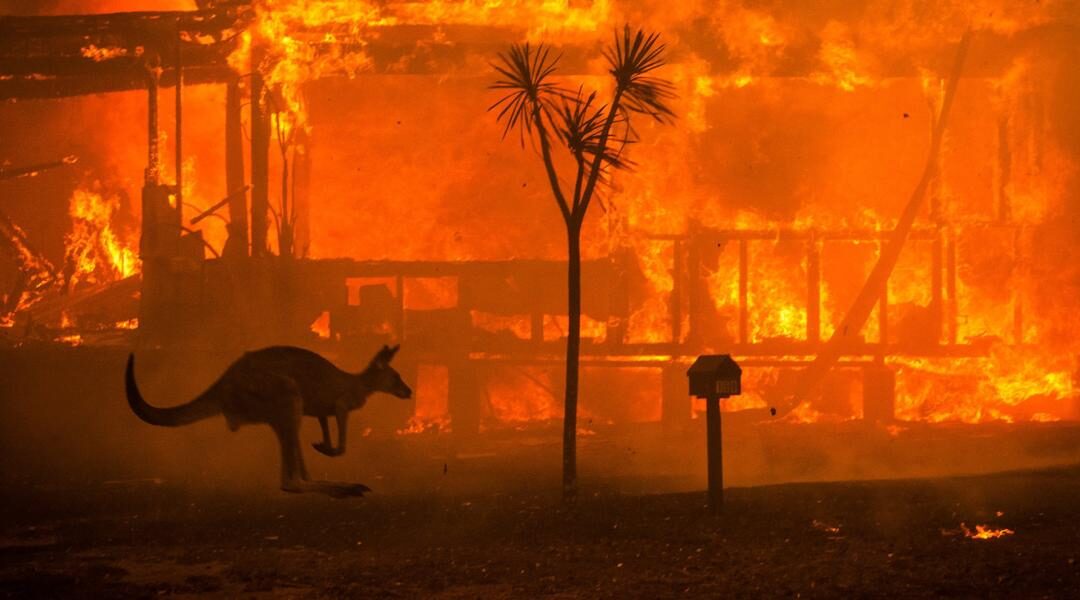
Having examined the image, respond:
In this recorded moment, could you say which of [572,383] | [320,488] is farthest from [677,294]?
[320,488]

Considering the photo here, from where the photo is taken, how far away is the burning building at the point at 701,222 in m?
17.9

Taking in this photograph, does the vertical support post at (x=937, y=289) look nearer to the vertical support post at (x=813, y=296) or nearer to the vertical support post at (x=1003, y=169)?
the vertical support post at (x=1003, y=169)

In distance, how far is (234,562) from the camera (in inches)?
339

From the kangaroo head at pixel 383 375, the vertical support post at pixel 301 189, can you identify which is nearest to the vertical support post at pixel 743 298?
the vertical support post at pixel 301 189

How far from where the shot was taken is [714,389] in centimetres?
950

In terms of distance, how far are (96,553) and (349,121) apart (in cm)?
1487

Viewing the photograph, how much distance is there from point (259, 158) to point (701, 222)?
23.9ft

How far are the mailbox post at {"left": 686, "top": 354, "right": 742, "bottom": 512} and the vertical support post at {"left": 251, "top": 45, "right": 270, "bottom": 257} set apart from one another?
34.1 ft

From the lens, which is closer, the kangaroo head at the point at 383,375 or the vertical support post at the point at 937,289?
the kangaroo head at the point at 383,375

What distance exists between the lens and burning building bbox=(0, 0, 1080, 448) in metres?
17.9

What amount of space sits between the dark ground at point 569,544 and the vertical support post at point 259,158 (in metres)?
7.17

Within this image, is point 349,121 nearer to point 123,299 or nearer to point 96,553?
point 123,299

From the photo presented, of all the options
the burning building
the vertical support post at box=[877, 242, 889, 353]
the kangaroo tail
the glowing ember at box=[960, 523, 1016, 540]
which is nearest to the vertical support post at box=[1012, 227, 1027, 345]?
the burning building

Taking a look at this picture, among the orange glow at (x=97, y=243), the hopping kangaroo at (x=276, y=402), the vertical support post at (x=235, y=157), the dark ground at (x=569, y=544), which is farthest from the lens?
the orange glow at (x=97, y=243)
